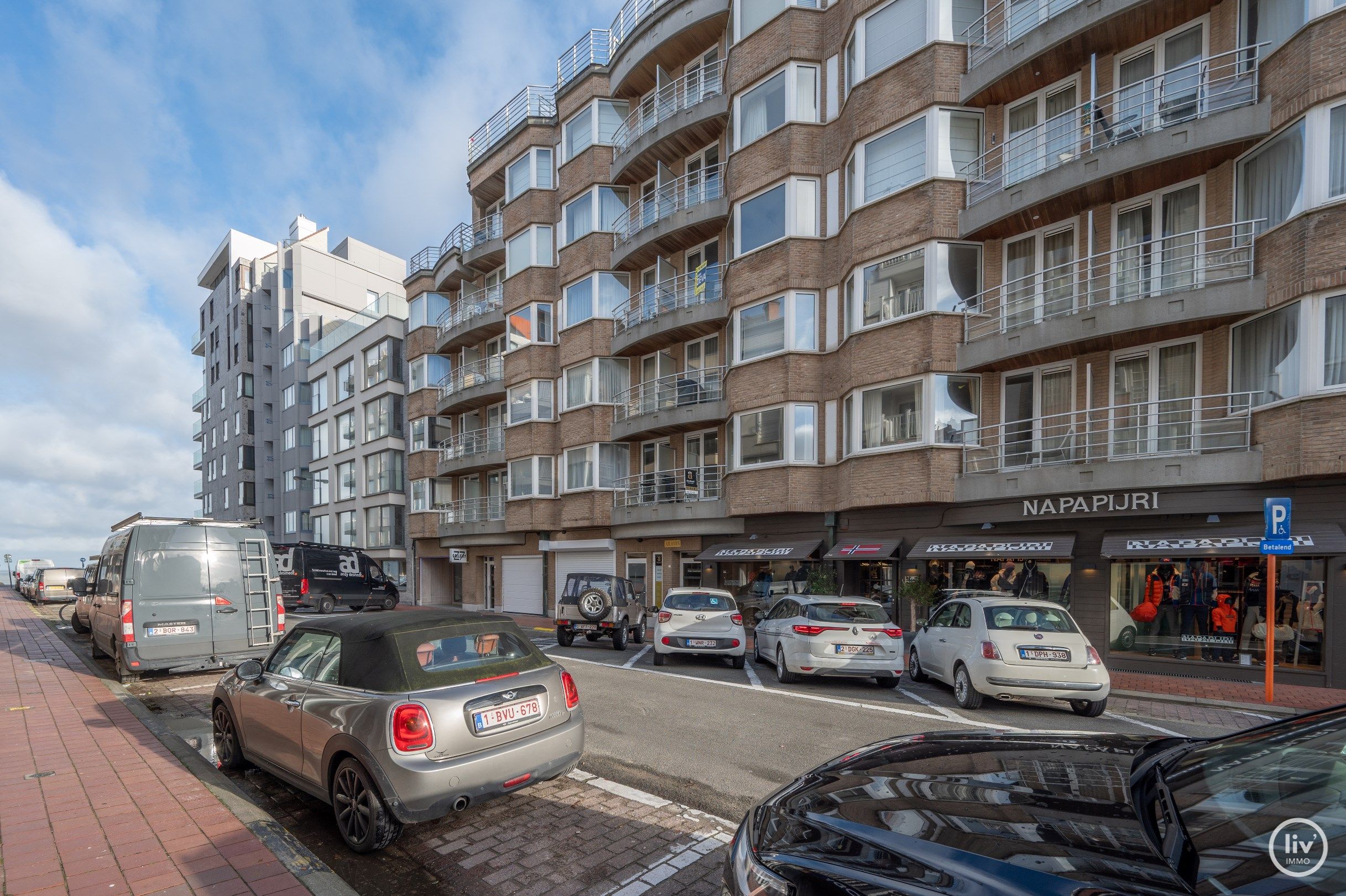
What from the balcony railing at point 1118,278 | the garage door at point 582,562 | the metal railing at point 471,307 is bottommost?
the garage door at point 582,562

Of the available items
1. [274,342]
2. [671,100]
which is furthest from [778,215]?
[274,342]

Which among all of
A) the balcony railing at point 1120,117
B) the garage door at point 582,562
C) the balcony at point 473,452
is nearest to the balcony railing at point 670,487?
the garage door at point 582,562

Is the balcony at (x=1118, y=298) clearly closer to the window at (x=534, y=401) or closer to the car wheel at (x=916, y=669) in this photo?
the car wheel at (x=916, y=669)

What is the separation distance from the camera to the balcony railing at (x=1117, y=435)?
1212 cm

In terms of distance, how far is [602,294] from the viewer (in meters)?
23.8

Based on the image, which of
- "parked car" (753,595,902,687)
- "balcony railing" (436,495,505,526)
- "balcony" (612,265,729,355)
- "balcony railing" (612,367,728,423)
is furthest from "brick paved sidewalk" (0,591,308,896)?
"balcony railing" (436,495,505,526)

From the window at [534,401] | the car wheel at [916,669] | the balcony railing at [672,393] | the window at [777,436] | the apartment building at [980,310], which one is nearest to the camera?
the car wheel at [916,669]

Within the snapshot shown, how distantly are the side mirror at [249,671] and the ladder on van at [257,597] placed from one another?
5734 mm

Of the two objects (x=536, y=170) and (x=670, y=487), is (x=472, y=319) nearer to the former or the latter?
(x=536, y=170)

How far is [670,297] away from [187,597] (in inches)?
614

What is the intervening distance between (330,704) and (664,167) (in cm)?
2122

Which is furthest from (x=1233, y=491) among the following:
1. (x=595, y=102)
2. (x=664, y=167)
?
(x=595, y=102)

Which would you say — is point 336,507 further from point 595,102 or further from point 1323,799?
point 1323,799

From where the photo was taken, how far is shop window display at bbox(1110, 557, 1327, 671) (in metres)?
11.4
